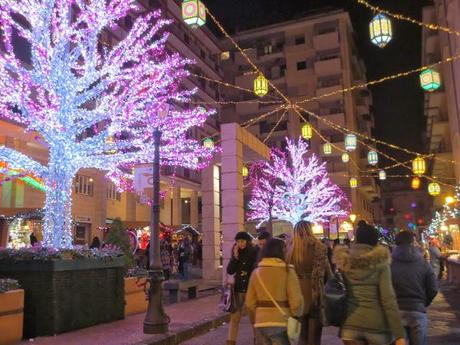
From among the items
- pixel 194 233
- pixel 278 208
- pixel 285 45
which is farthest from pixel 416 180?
pixel 285 45

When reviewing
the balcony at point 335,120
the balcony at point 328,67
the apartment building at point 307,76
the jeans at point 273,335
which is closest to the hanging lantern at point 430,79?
the jeans at point 273,335

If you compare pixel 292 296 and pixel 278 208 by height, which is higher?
pixel 278 208

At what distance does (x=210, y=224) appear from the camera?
19.4 meters

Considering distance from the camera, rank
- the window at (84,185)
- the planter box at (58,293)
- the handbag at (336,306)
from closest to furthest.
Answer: the handbag at (336,306), the planter box at (58,293), the window at (84,185)

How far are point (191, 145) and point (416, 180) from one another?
23.3 meters

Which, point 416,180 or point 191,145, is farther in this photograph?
point 416,180

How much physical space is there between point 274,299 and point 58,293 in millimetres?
5979

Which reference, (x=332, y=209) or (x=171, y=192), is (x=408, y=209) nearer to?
(x=332, y=209)

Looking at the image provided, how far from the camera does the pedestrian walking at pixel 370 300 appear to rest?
4.26 meters

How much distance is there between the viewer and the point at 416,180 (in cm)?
3316

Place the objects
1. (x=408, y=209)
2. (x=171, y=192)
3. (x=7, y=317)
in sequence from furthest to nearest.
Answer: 1. (x=408, y=209)
2. (x=171, y=192)
3. (x=7, y=317)

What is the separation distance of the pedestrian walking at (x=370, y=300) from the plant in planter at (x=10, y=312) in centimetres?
623

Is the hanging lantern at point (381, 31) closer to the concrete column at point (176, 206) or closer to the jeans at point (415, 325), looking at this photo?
the jeans at point (415, 325)

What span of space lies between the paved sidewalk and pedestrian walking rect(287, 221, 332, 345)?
3299 millimetres
